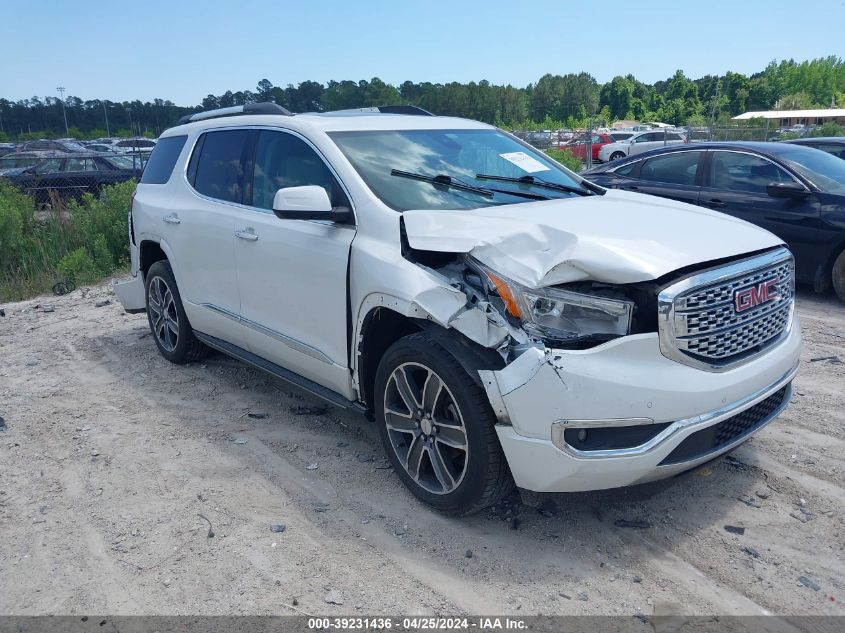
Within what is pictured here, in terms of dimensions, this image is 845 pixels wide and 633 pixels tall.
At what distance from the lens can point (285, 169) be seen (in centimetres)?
433

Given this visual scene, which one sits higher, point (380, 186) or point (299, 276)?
point (380, 186)

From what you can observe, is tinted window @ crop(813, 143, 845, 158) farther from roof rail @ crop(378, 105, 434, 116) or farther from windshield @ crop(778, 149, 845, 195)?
roof rail @ crop(378, 105, 434, 116)

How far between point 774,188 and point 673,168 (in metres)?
1.36

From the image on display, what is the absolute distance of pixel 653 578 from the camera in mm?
2963

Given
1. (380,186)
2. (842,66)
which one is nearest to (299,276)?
(380,186)

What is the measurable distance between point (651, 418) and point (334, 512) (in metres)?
1.67

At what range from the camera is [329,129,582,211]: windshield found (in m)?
3.83

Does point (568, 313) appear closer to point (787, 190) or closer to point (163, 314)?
point (163, 314)

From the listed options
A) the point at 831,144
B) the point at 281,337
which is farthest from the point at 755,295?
the point at 831,144

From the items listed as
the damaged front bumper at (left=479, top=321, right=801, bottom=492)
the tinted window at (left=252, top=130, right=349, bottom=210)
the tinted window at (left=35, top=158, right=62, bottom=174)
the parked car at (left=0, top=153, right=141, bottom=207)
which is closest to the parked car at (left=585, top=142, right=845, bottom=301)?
the damaged front bumper at (left=479, top=321, right=801, bottom=492)

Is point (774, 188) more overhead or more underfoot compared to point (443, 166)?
more underfoot

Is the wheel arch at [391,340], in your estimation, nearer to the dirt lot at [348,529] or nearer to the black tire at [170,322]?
the dirt lot at [348,529]

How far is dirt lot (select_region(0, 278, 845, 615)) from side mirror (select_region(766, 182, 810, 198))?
2999 mm

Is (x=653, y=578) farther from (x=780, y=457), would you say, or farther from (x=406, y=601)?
(x=780, y=457)
